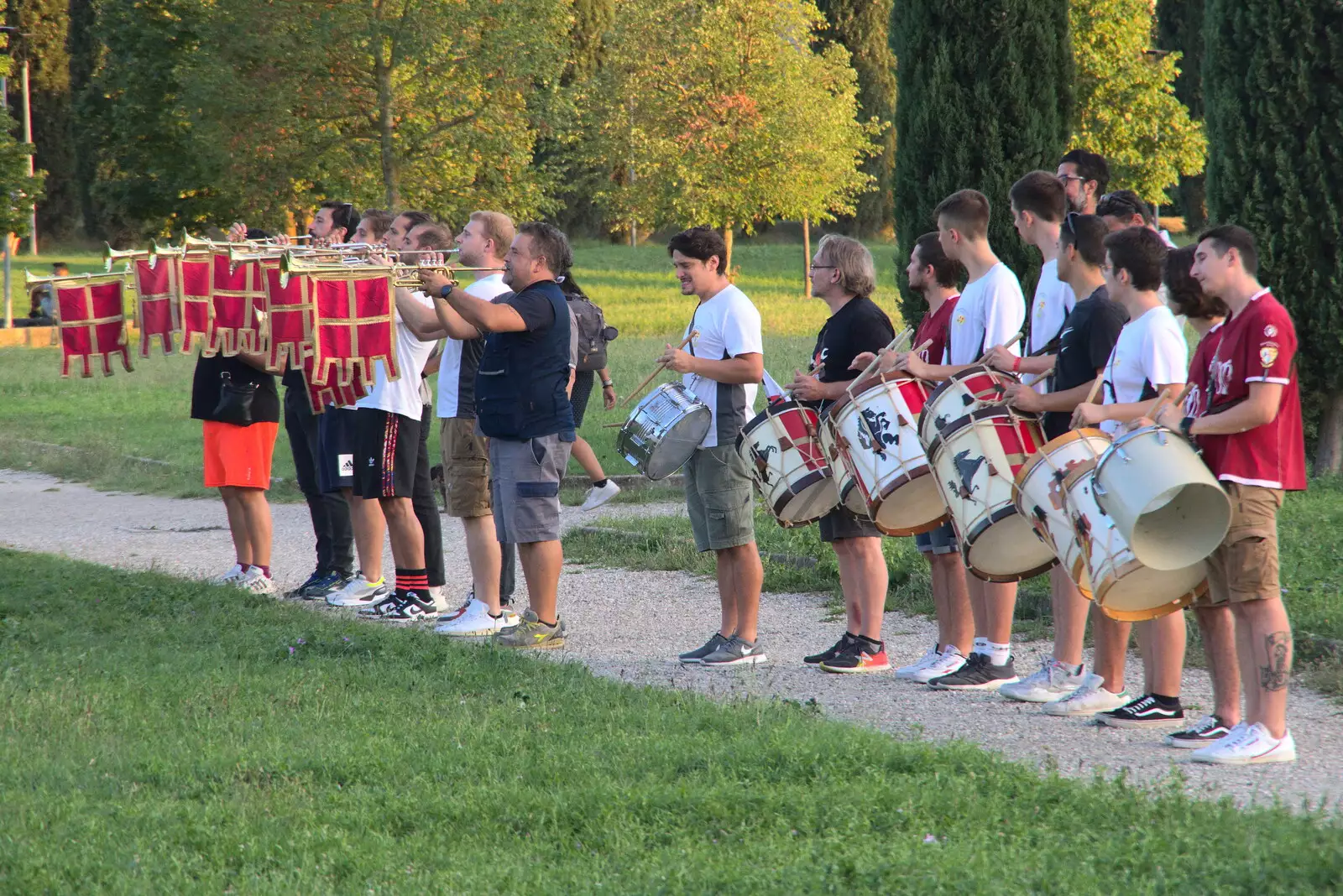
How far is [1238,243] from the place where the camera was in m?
5.29

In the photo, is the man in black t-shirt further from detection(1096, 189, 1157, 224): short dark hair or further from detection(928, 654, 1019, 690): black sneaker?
detection(1096, 189, 1157, 224): short dark hair

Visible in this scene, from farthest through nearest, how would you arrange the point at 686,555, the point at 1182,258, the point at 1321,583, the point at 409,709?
the point at 686,555
the point at 1321,583
the point at 409,709
the point at 1182,258

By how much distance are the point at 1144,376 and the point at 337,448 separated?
475cm

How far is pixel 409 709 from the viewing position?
Result: 595 centimetres

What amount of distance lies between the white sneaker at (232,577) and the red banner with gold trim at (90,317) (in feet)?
6.79

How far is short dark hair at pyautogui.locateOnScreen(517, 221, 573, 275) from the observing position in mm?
7309

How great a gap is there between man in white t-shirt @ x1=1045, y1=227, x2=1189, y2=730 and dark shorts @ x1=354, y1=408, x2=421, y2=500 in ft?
12.9

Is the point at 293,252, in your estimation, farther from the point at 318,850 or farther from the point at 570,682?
the point at 318,850

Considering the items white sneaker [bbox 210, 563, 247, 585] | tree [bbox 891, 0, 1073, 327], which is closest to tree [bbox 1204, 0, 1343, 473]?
tree [bbox 891, 0, 1073, 327]

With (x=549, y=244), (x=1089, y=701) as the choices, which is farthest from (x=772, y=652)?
(x=549, y=244)

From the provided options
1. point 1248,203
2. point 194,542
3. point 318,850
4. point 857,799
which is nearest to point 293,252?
point 318,850

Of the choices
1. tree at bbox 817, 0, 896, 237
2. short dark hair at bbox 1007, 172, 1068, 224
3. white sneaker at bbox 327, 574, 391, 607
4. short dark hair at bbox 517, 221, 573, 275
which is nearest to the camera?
short dark hair at bbox 1007, 172, 1068, 224

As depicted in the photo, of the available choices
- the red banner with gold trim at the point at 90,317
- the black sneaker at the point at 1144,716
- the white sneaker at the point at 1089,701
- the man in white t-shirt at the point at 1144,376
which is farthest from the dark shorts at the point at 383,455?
the black sneaker at the point at 1144,716

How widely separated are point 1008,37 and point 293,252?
834 centimetres
